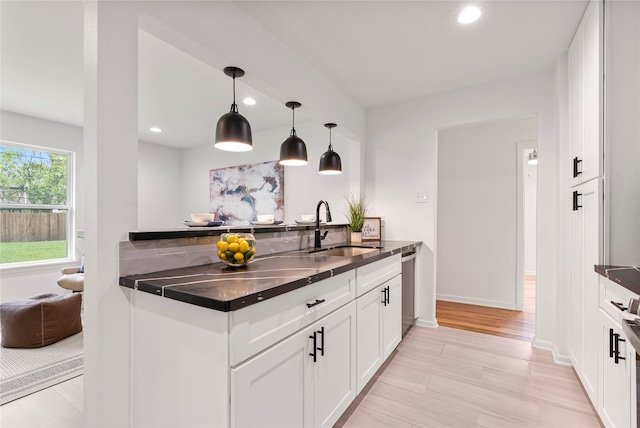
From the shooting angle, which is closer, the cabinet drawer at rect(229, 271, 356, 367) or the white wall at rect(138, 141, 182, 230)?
the cabinet drawer at rect(229, 271, 356, 367)

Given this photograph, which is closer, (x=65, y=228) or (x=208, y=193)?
(x=65, y=228)

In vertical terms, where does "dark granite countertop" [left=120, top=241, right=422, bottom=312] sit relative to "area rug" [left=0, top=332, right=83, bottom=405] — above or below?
above

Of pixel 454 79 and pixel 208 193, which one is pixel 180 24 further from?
pixel 208 193

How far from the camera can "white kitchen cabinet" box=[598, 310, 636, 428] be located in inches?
49.3

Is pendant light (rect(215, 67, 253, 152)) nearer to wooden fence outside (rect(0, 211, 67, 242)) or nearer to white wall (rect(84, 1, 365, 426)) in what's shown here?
white wall (rect(84, 1, 365, 426))

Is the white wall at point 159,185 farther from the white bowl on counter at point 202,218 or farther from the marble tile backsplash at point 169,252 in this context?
the marble tile backsplash at point 169,252

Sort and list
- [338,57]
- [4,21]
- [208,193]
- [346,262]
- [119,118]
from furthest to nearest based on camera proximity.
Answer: [208,193], [338,57], [4,21], [346,262], [119,118]

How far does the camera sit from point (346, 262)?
1707mm

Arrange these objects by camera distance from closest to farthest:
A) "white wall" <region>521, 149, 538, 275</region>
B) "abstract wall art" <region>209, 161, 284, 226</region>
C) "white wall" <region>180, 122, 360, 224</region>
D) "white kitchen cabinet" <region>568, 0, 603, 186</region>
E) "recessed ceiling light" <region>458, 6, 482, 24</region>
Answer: "white kitchen cabinet" <region>568, 0, 603, 186</region> < "recessed ceiling light" <region>458, 6, 482, 24</region> < "white wall" <region>180, 122, 360, 224</region> < "abstract wall art" <region>209, 161, 284, 226</region> < "white wall" <region>521, 149, 538, 275</region>

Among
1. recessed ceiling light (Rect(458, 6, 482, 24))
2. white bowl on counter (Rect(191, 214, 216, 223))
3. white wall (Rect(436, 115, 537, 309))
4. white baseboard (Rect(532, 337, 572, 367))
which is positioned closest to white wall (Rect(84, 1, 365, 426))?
white bowl on counter (Rect(191, 214, 216, 223))

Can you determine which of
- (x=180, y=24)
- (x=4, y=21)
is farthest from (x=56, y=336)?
(x=180, y=24)

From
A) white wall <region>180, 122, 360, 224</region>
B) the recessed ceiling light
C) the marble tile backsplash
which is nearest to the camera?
the marble tile backsplash

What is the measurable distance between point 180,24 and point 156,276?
1288mm

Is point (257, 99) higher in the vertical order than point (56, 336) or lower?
higher
